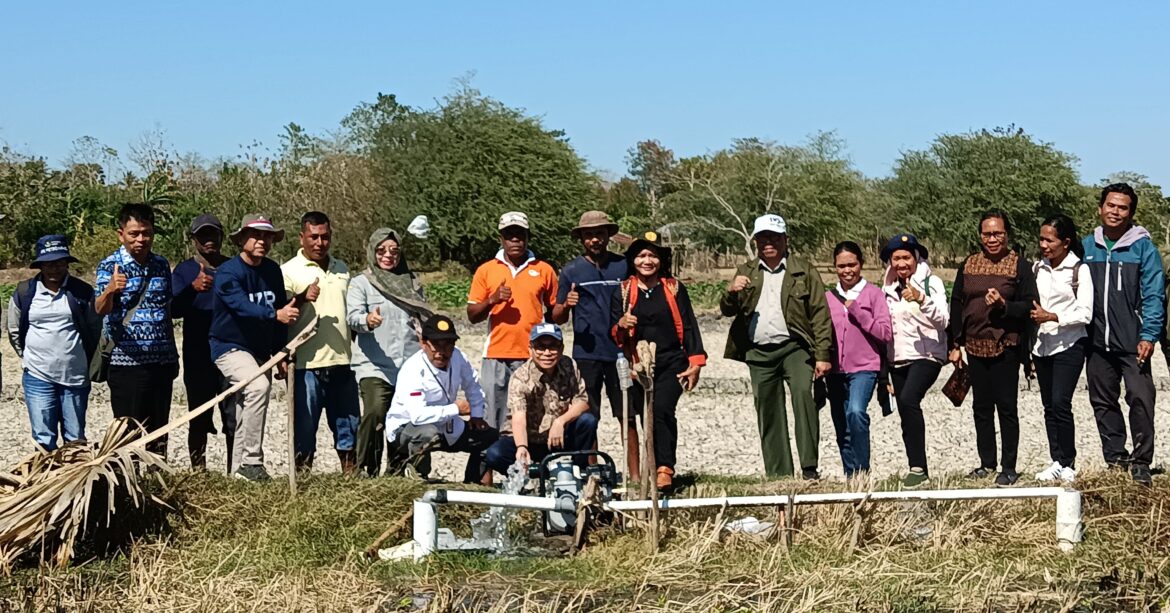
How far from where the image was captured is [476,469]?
833 centimetres

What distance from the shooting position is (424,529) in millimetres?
6355

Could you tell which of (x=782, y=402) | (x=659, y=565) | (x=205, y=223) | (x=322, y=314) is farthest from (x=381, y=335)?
(x=659, y=565)

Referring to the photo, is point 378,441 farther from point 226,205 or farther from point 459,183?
point 459,183

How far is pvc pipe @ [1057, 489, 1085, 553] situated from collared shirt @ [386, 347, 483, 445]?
3.42 meters

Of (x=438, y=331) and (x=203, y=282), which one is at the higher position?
(x=203, y=282)

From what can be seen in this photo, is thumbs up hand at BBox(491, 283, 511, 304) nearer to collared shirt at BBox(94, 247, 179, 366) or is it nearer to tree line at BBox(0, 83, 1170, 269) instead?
collared shirt at BBox(94, 247, 179, 366)

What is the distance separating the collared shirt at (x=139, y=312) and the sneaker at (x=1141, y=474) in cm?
570

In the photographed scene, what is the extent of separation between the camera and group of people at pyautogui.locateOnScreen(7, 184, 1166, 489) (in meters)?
Answer: 7.96

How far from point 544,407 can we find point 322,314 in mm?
1716

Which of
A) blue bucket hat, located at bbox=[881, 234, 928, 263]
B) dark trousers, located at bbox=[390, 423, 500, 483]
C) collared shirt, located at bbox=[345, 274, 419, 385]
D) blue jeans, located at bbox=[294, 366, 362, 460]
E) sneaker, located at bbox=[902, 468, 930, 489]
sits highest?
blue bucket hat, located at bbox=[881, 234, 928, 263]

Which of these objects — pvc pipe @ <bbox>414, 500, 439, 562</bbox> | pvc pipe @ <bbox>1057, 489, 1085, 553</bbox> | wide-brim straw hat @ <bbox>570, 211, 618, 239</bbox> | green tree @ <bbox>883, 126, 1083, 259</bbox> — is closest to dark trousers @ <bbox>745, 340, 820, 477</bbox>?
wide-brim straw hat @ <bbox>570, 211, 618, 239</bbox>

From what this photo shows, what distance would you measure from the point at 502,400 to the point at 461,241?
1498 inches

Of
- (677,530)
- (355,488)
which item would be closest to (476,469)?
(355,488)

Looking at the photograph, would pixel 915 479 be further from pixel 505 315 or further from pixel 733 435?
pixel 733 435
